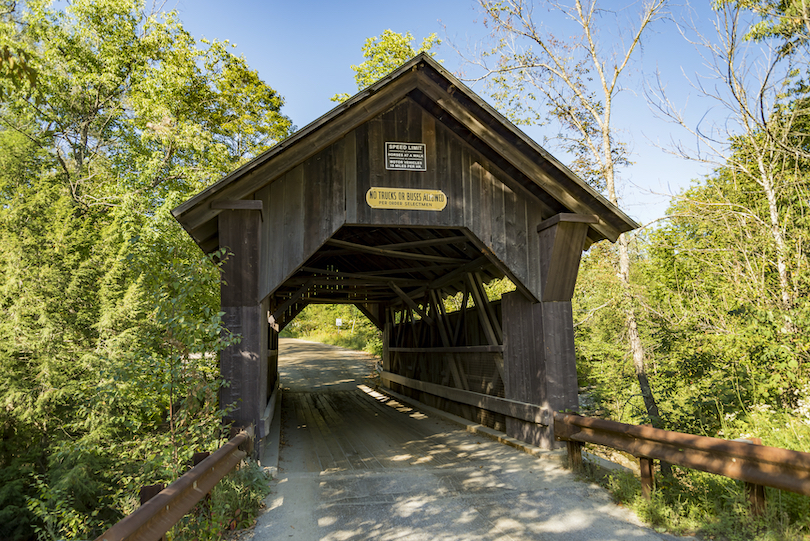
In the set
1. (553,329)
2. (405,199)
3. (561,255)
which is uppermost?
(405,199)

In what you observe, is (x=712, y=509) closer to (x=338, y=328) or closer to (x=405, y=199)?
(x=405, y=199)

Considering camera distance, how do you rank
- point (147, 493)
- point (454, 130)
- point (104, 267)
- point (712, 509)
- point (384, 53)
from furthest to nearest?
point (384, 53), point (104, 267), point (454, 130), point (712, 509), point (147, 493)

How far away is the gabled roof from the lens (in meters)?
5.62

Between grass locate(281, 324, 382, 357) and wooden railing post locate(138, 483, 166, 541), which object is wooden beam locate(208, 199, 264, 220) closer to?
wooden railing post locate(138, 483, 166, 541)

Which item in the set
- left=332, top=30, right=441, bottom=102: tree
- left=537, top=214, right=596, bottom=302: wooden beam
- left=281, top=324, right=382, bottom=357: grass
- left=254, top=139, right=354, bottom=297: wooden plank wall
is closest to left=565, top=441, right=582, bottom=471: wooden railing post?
left=537, top=214, right=596, bottom=302: wooden beam

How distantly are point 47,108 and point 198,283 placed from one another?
14848 mm

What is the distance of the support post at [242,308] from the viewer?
559 cm

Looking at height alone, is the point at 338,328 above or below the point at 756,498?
above

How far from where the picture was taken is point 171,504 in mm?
2857

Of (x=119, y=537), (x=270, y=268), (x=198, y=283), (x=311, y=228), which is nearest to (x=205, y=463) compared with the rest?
(x=119, y=537)

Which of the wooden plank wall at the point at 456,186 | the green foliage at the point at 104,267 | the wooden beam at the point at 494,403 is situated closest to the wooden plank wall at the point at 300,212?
the wooden plank wall at the point at 456,186

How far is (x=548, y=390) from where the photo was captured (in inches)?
243

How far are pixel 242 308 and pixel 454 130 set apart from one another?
3680 mm

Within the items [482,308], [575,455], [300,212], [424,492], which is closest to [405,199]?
[300,212]
